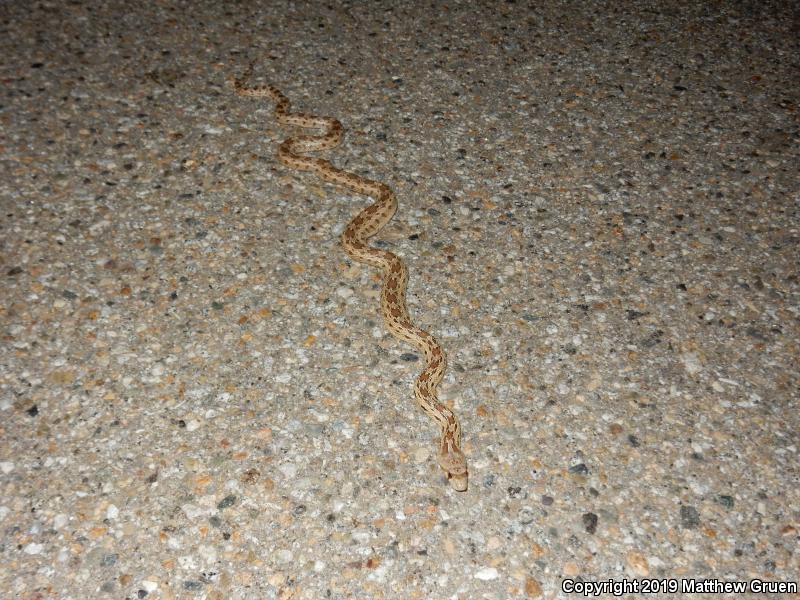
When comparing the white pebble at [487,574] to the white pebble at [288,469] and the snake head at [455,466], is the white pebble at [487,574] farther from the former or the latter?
the white pebble at [288,469]

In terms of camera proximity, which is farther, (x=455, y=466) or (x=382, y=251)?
(x=382, y=251)

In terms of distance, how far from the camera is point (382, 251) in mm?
5508

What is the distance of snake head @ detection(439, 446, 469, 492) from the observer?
4.12 metres

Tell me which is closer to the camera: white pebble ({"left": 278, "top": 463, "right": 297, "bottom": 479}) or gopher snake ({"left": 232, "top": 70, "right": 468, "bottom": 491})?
white pebble ({"left": 278, "top": 463, "right": 297, "bottom": 479})

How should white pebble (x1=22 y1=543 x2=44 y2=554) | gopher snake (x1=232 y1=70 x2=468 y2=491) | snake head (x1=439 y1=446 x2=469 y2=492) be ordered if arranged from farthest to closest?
gopher snake (x1=232 y1=70 x2=468 y2=491), snake head (x1=439 y1=446 x2=469 y2=492), white pebble (x1=22 y1=543 x2=44 y2=554)

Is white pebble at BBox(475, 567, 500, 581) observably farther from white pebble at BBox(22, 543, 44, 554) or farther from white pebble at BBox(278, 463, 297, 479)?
white pebble at BBox(22, 543, 44, 554)

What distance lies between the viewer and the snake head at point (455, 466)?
412 cm

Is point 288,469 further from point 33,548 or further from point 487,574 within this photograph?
point 33,548

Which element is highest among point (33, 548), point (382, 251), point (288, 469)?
point (382, 251)

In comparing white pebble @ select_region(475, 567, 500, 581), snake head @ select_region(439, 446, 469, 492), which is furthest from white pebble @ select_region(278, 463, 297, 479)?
white pebble @ select_region(475, 567, 500, 581)

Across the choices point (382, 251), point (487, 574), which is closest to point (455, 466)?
point (487, 574)

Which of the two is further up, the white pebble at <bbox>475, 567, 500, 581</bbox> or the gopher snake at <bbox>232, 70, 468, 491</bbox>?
the gopher snake at <bbox>232, 70, 468, 491</bbox>

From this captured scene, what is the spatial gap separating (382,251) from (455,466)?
1.96 meters

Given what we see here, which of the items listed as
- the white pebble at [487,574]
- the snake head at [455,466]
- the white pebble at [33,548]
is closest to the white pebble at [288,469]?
the snake head at [455,466]
